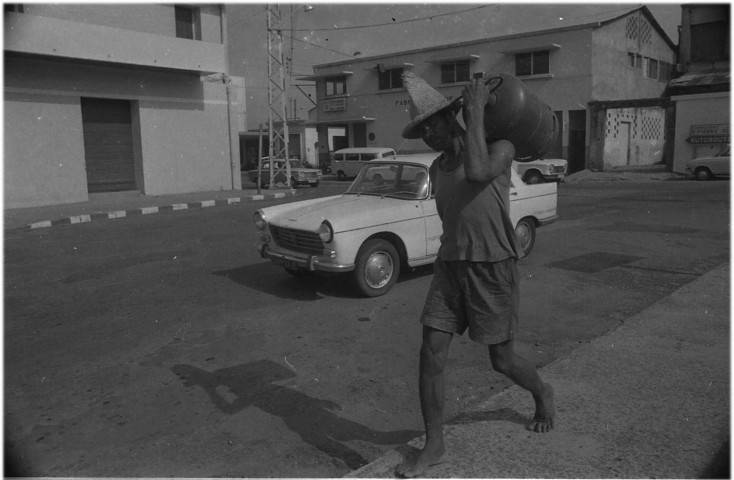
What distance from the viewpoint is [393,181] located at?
7.30 meters

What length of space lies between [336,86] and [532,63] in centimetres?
1396

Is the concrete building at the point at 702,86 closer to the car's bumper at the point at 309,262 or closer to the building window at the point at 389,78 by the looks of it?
the building window at the point at 389,78

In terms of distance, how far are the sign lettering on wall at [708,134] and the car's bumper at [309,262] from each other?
24.7 meters

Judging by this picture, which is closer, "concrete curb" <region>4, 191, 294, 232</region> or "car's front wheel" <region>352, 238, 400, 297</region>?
"car's front wheel" <region>352, 238, 400, 297</region>

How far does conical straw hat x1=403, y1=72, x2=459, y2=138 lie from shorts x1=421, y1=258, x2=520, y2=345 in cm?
69

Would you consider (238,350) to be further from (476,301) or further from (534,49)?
(534,49)

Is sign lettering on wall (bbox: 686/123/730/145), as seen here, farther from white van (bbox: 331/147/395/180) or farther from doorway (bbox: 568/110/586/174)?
white van (bbox: 331/147/395/180)

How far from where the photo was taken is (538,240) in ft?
32.6

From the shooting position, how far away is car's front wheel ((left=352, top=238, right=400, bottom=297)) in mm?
6410

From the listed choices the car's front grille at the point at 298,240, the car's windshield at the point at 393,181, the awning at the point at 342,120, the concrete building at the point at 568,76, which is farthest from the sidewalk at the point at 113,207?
the awning at the point at 342,120

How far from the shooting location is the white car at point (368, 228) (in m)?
6.36

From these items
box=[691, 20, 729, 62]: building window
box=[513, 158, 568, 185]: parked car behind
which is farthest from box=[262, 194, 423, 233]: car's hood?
box=[691, 20, 729, 62]: building window

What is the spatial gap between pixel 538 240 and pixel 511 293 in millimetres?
7191

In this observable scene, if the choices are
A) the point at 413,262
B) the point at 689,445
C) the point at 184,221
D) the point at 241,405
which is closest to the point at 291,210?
the point at 413,262
